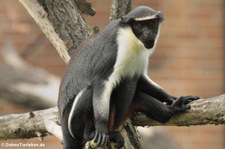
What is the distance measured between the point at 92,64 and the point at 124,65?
0.22 m

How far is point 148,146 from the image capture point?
26.6ft

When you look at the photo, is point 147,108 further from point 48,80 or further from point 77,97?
point 48,80

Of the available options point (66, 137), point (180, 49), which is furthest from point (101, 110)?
point (180, 49)

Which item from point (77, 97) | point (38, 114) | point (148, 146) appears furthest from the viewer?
point (148, 146)

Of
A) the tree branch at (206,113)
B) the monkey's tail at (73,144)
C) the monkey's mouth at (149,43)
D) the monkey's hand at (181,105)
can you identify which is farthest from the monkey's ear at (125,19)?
the monkey's tail at (73,144)

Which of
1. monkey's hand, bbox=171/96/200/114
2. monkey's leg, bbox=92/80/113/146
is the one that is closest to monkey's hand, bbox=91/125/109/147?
monkey's leg, bbox=92/80/113/146

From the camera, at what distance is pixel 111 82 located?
236 inches

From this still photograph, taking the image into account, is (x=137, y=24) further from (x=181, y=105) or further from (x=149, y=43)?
(x=181, y=105)

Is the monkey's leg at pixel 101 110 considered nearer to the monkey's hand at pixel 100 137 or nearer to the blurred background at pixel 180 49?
the monkey's hand at pixel 100 137

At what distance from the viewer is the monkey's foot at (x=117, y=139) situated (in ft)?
19.6

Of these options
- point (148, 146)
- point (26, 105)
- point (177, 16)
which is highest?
point (177, 16)

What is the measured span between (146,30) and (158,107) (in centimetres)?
54

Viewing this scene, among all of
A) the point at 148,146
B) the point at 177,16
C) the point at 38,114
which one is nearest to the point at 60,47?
the point at 38,114

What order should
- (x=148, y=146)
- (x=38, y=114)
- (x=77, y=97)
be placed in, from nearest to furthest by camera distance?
(x=77, y=97) → (x=38, y=114) → (x=148, y=146)
